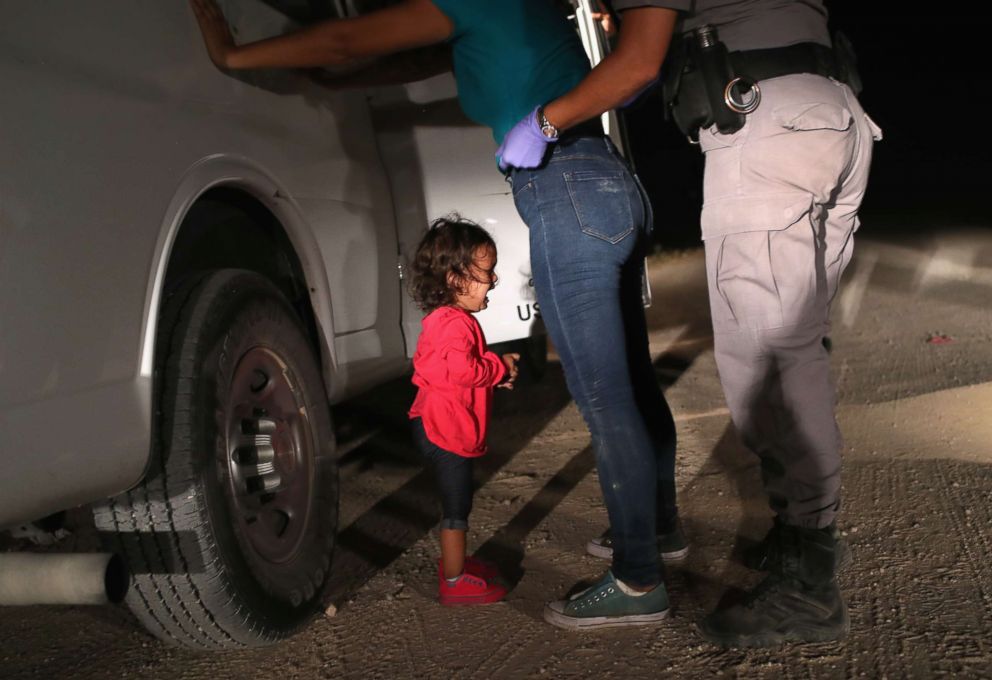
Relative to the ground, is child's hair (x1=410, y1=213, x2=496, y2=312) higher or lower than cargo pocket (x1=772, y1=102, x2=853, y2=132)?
lower

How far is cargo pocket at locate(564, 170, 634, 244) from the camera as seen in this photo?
2240 mm

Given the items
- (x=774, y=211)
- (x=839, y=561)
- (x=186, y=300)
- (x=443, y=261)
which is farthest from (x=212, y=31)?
(x=839, y=561)

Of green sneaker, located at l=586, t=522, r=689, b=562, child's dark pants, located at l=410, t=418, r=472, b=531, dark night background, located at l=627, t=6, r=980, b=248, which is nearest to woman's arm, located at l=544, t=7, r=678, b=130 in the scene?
child's dark pants, located at l=410, t=418, r=472, b=531

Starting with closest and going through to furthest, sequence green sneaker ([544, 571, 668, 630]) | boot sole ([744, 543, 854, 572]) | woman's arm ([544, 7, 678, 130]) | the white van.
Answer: the white van, woman's arm ([544, 7, 678, 130]), green sneaker ([544, 571, 668, 630]), boot sole ([744, 543, 854, 572])

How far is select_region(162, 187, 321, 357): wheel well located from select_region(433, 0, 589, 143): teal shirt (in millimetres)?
746

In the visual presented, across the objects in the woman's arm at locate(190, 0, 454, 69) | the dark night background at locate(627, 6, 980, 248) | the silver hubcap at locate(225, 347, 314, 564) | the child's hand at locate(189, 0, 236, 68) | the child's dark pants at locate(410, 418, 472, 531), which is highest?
the child's hand at locate(189, 0, 236, 68)

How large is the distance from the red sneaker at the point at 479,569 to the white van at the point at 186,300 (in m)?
0.40

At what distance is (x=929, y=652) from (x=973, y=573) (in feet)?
1.44

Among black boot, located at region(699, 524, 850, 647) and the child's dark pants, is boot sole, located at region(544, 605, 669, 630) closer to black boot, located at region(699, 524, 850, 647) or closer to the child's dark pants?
black boot, located at region(699, 524, 850, 647)

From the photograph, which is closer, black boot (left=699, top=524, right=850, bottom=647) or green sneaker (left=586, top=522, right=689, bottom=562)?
black boot (left=699, top=524, right=850, bottom=647)

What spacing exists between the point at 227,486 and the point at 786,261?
4.77 ft

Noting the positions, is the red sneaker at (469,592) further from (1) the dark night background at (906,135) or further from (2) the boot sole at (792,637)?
(1) the dark night background at (906,135)

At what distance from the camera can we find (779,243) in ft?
7.23

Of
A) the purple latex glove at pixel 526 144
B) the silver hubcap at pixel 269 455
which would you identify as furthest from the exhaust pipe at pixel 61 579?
the purple latex glove at pixel 526 144
